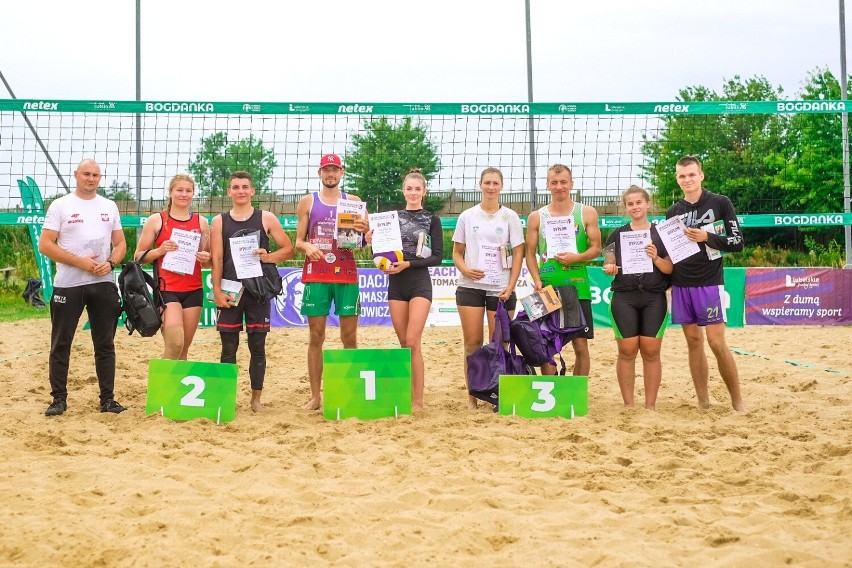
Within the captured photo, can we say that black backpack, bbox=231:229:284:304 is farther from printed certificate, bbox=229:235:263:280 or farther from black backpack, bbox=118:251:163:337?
black backpack, bbox=118:251:163:337

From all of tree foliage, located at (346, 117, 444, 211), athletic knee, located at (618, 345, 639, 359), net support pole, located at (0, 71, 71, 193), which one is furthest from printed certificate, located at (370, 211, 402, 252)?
net support pole, located at (0, 71, 71, 193)

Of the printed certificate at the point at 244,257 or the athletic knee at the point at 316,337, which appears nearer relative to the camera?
the printed certificate at the point at 244,257

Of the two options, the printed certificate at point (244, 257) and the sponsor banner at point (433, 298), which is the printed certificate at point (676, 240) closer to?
the printed certificate at point (244, 257)

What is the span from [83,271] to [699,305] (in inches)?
152

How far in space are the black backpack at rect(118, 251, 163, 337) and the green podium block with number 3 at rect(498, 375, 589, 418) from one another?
7.27ft

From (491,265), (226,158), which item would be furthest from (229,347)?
(226,158)

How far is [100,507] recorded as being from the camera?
3.38m

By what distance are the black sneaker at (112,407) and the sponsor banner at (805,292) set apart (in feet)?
28.2

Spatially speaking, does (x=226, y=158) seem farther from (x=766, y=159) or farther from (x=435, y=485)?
(x=766, y=159)

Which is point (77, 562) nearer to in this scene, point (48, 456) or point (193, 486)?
point (193, 486)

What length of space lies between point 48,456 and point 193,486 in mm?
1020

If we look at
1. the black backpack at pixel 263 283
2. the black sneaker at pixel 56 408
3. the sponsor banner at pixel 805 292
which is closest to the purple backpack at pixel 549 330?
the black backpack at pixel 263 283

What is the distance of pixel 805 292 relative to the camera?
11406 millimetres

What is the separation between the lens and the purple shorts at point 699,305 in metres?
5.33
